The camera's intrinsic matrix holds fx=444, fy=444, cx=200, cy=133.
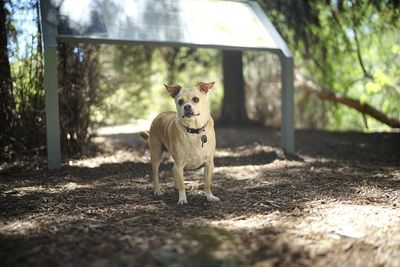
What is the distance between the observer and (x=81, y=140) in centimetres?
824

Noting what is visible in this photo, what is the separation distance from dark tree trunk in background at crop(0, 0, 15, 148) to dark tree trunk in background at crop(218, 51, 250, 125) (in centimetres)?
586

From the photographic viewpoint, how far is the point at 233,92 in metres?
12.0

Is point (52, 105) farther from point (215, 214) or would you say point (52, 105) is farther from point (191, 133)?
point (215, 214)

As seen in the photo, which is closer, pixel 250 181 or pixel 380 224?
pixel 380 224

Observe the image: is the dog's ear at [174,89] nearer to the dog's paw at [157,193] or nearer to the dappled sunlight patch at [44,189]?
the dog's paw at [157,193]

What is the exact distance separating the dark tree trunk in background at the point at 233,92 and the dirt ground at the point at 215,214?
13.1 ft

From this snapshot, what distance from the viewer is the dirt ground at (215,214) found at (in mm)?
3314

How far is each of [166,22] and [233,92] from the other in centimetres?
456

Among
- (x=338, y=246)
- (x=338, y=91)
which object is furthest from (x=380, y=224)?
(x=338, y=91)

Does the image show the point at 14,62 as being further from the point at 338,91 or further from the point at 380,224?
the point at 338,91

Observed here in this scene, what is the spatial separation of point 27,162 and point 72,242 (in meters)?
4.19

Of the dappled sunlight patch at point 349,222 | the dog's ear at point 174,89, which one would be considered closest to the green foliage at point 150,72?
the dog's ear at point 174,89

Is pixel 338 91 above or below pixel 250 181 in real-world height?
above

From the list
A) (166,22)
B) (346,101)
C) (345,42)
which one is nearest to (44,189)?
(166,22)
